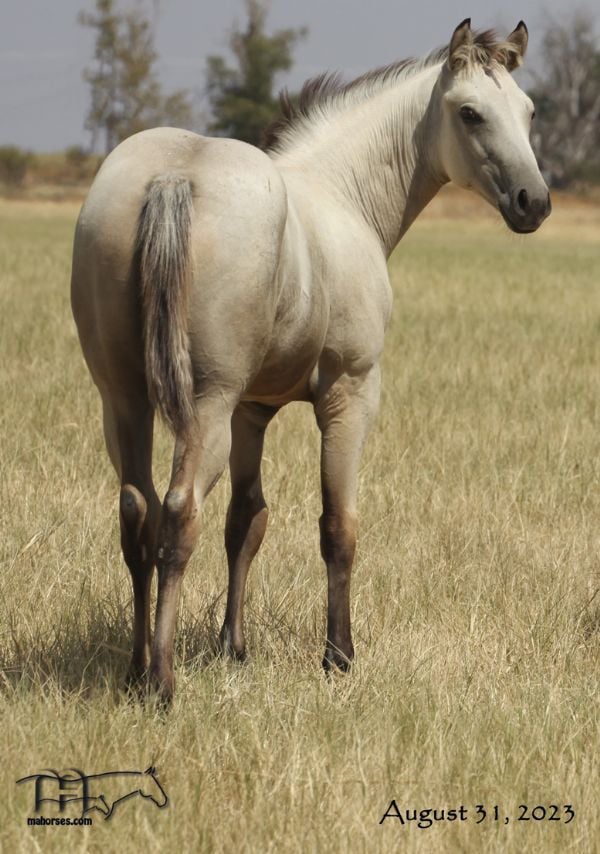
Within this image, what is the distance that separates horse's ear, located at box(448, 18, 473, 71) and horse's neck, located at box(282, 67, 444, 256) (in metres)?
0.26

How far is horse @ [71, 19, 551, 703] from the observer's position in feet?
11.0

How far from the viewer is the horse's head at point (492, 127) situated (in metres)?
4.08

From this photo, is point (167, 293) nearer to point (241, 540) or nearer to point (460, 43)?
point (241, 540)

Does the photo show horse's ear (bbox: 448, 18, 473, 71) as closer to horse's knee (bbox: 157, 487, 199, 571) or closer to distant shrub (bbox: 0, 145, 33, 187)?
horse's knee (bbox: 157, 487, 199, 571)

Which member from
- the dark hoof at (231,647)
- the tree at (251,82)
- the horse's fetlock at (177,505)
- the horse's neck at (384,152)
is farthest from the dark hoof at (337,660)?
the tree at (251,82)

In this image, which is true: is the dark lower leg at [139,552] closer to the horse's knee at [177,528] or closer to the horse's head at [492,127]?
the horse's knee at [177,528]

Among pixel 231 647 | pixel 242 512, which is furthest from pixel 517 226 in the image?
pixel 231 647

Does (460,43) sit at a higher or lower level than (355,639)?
higher

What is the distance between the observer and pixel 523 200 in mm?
4070

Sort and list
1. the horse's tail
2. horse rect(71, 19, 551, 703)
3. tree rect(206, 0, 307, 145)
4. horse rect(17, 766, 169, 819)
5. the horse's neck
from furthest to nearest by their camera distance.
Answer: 1. tree rect(206, 0, 307, 145)
2. the horse's neck
3. horse rect(71, 19, 551, 703)
4. the horse's tail
5. horse rect(17, 766, 169, 819)

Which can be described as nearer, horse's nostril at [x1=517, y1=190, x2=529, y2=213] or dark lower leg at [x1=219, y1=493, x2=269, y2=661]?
horse's nostril at [x1=517, y1=190, x2=529, y2=213]

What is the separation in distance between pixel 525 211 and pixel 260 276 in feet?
3.66

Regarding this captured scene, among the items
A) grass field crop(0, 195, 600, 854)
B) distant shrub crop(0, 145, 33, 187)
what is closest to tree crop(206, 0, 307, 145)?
distant shrub crop(0, 145, 33, 187)

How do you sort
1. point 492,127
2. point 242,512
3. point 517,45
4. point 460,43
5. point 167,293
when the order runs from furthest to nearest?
1. point 242,512
2. point 517,45
3. point 460,43
4. point 492,127
5. point 167,293
